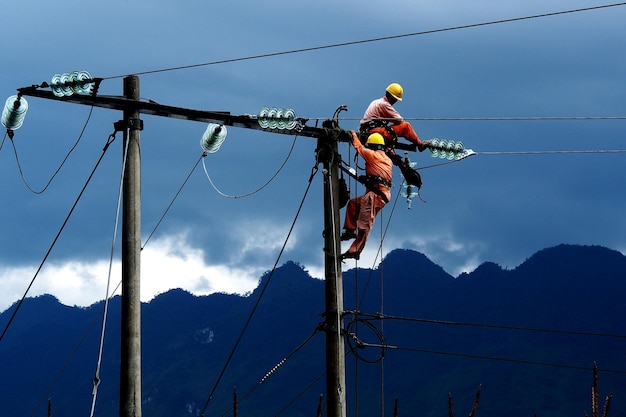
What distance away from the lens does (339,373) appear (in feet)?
71.6

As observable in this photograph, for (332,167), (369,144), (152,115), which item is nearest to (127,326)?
(152,115)

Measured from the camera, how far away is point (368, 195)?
79.8 feet

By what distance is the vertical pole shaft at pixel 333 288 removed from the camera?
2167cm

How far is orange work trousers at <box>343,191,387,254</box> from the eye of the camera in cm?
2384

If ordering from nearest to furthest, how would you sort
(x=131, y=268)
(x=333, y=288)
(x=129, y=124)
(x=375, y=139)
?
(x=131, y=268) → (x=129, y=124) → (x=333, y=288) → (x=375, y=139)

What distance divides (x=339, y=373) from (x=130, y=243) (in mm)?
5152

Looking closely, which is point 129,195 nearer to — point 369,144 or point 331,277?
point 331,277

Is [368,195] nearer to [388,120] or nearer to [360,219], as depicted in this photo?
[360,219]

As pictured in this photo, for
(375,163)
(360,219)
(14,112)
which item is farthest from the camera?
(375,163)

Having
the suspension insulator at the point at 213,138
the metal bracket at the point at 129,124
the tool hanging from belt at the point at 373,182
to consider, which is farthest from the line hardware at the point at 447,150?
the metal bracket at the point at 129,124

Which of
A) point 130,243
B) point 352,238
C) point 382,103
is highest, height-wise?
point 382,103

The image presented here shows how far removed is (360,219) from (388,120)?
3.45 m

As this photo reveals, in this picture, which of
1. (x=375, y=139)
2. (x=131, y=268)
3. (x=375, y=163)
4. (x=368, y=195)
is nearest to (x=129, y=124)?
(x=131, y=268)

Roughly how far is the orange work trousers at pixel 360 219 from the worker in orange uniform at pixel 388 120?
229 cm
